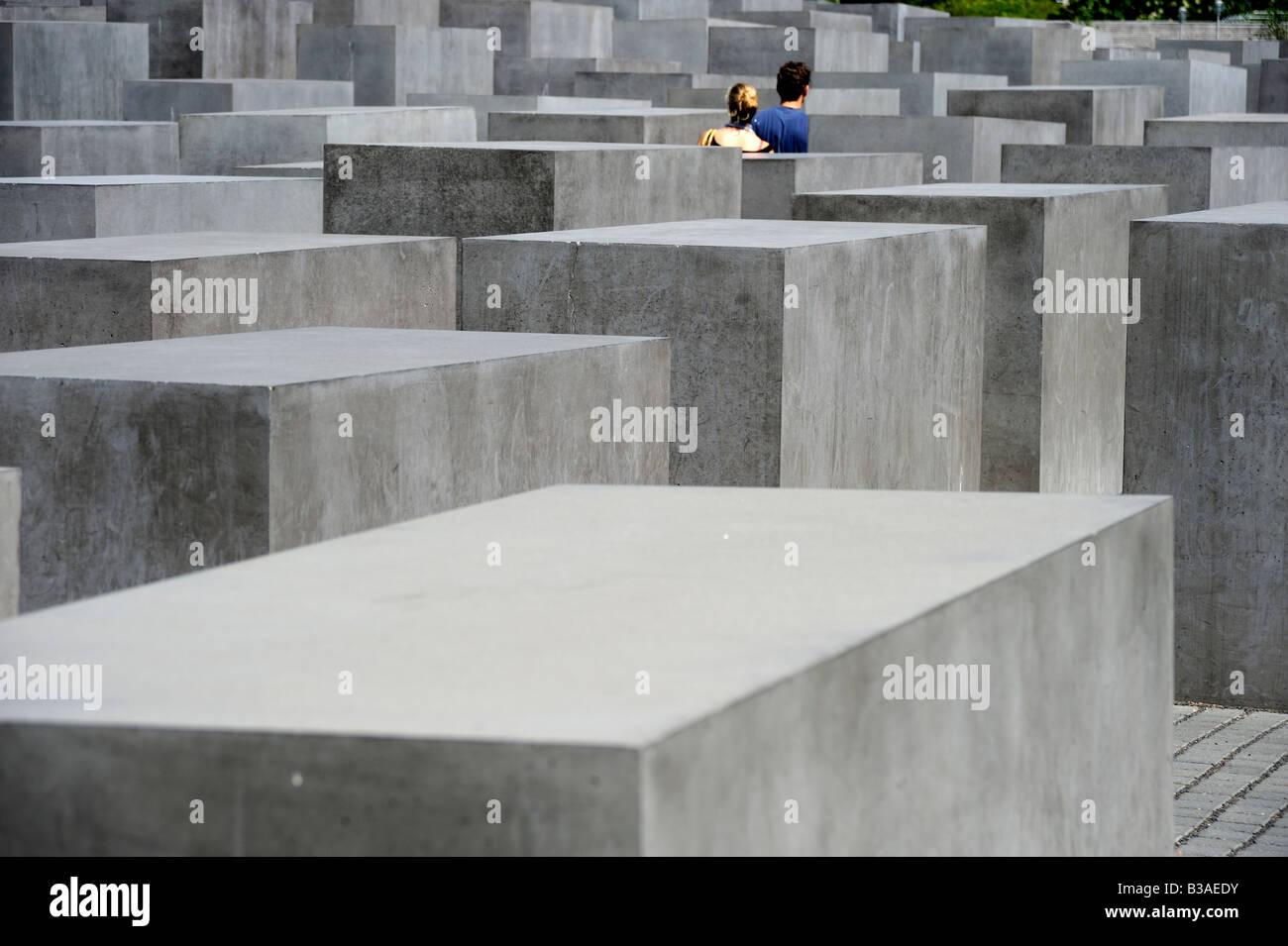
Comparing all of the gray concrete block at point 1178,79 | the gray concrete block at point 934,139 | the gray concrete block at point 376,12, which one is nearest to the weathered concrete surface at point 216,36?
the gray concrete block at point 376,12

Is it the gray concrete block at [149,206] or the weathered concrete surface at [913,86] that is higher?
the weathered concrete surface at [913,86]

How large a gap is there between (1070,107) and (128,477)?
1285cm

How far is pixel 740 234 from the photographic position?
25.9 feet

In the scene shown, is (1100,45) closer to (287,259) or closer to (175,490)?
(287,259)

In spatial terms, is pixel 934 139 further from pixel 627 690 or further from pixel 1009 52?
pixel 1009 52

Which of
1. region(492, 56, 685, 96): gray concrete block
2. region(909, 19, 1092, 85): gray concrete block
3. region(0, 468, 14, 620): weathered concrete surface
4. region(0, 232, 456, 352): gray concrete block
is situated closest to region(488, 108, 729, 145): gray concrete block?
region(0, 232, 456, 352): gray concrete block

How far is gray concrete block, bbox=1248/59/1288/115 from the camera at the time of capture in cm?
2430

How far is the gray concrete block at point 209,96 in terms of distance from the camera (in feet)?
56.8

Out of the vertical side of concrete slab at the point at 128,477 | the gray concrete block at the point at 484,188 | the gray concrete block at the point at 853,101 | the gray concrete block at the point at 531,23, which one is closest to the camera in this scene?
the vertical side of concrete slab at the point at 128,477

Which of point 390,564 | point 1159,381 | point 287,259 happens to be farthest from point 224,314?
point 390,564

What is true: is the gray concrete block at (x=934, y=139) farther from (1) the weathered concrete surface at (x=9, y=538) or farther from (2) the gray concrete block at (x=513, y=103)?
(1) the weathered concrete surface at (x=9, y=538)

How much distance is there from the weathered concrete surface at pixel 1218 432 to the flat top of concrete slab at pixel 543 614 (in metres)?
3.25

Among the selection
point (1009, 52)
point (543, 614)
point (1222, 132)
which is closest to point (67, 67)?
point (1222, 132)

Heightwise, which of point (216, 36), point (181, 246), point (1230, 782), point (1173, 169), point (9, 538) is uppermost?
point (216, 36)
